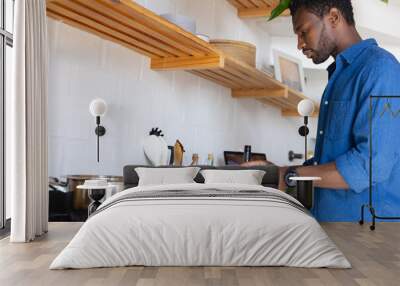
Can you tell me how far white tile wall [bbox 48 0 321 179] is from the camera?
12.4 ft

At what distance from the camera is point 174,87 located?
517 cm

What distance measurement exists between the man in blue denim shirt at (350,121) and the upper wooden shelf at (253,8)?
2.78m

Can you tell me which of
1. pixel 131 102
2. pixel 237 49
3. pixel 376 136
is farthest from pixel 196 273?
pixel 237 49

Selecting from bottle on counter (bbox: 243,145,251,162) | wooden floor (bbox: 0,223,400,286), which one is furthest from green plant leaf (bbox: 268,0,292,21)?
bottle on counter (bbox: 243,145,251,162)

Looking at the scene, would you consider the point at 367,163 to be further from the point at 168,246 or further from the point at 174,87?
the point at 174,87

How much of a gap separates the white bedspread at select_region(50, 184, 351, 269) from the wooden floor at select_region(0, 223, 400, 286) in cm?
4

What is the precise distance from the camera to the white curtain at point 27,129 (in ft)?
8.36

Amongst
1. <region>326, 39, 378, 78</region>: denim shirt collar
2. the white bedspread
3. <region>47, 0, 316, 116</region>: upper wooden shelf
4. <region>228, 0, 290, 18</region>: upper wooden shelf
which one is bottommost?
the white bedspread

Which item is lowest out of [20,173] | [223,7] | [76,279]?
[76,279]

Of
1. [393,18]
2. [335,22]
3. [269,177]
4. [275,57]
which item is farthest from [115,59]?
[393,18]

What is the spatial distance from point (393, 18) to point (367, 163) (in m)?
5.42

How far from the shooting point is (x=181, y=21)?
4012mm

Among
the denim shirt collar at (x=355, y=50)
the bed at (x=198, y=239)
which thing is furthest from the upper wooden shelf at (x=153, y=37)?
the bed at (x=198, y=239)

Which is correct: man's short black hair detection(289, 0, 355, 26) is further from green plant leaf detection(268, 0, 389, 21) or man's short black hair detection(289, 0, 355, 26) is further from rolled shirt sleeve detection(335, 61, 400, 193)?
rolled shirt sleeve detection(335, 61, 400, 193)
